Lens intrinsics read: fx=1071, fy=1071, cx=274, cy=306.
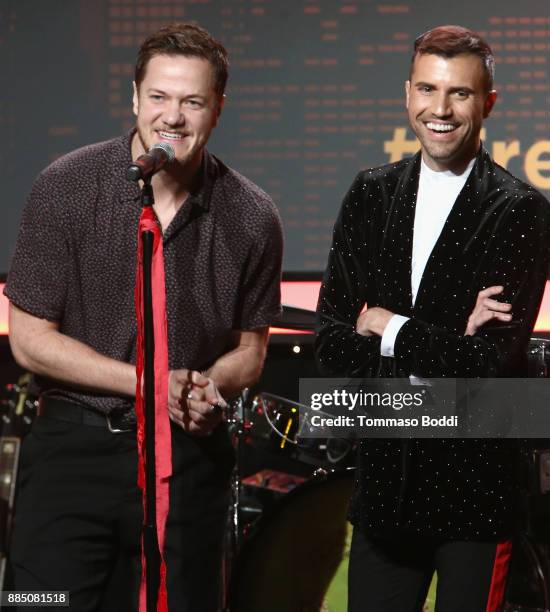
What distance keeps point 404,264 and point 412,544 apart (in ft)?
1.87

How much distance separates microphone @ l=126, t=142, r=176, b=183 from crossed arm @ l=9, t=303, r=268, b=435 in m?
0.47

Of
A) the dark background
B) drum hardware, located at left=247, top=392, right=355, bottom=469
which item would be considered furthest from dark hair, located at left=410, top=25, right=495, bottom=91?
the dark background

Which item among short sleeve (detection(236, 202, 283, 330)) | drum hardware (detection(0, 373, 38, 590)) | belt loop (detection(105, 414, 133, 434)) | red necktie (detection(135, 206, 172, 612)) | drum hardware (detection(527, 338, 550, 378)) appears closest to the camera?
red necktie (detection(135, 206, 172, 612))

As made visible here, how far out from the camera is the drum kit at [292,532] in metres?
3.38

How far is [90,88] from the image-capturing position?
4.21 meters

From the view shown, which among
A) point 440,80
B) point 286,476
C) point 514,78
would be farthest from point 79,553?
point 514,78

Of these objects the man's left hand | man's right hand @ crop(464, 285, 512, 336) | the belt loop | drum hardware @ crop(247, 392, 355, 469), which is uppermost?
man's right hand @ crop(464, 285, 512, 336)

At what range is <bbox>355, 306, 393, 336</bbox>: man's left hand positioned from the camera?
7.13 feet

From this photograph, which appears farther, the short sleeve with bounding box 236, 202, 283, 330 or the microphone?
the short sleeve with bounding box 236, 202, 283, 330

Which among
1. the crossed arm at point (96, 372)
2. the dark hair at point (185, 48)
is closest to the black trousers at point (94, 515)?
the crossed arm at point (96, 372)

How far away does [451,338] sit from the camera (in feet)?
6.90

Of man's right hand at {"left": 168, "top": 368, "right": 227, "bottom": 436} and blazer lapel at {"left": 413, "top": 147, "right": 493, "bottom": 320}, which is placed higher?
blazer lapel at {"left": 413, "top": 147, "right": 493, "bottom": 320}

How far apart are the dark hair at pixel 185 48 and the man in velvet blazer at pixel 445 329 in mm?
429

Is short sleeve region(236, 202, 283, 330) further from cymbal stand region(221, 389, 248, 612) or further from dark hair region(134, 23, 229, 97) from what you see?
cymbal stand region(221, 389, 248, 612)
